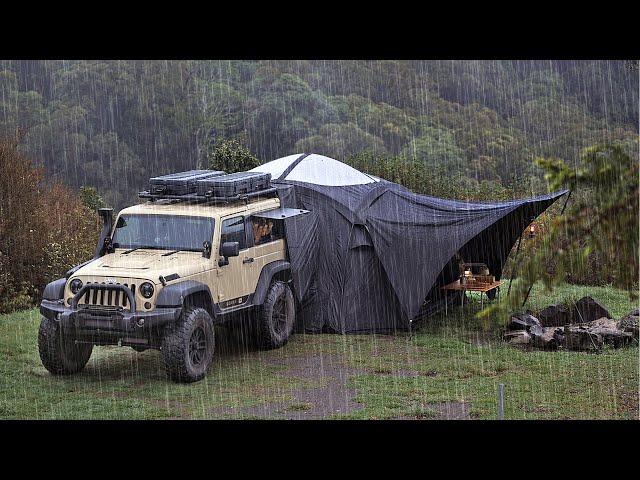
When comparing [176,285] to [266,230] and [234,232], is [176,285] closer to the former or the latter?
[234,232]

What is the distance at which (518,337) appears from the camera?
13859 mm

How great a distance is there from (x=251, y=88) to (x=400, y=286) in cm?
3875

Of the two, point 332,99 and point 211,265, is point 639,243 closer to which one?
point 211,265

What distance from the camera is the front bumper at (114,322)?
1131 centimetres

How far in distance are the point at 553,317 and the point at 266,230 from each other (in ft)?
15.0

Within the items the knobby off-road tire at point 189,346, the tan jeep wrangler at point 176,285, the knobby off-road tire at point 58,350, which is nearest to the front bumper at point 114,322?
the tan jeep wrangler at point 176,285

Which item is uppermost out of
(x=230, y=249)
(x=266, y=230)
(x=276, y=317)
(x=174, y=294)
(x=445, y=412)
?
(x=266, y=230)

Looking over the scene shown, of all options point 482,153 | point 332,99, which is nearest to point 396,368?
point 482,153

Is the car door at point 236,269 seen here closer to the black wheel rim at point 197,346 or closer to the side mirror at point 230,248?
the side mirror at point 230,248

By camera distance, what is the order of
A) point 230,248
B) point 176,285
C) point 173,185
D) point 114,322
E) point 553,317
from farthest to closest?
point 553,317
point 173,185
point 230,248
point 176,285
point 114,322

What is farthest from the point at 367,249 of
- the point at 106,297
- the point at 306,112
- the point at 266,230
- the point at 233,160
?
the point at 306,112

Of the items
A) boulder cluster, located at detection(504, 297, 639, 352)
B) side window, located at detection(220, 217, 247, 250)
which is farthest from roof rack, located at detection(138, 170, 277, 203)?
boulder cluster, located at detection(504, 297, 639, 352)

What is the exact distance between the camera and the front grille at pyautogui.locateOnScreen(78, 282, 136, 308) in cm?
1149

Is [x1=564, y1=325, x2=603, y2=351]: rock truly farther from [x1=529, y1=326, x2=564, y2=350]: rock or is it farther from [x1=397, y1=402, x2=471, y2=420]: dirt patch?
[x1=397, y1=402, x2=471, y2=420]: dirt patch
